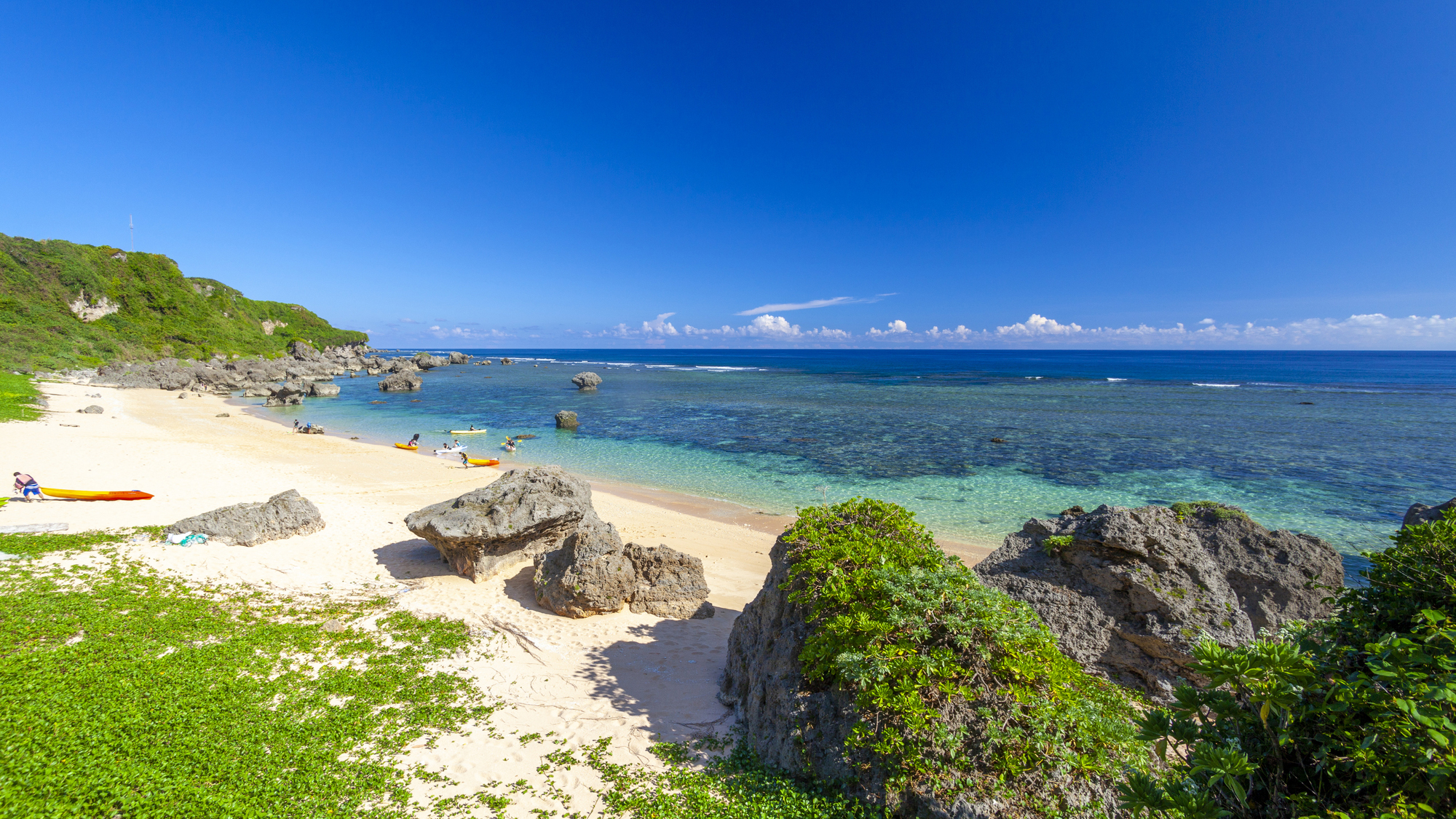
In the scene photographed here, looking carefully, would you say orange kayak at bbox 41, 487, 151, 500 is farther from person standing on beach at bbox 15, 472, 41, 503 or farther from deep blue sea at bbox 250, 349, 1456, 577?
deep blue sea at bbox 250, 349, 1456, 577

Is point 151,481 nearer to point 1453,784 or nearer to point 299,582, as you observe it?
point 299,582

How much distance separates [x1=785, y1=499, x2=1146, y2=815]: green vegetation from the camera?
424cm

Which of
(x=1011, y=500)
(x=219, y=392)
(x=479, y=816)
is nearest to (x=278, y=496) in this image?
(x=479, y=816)

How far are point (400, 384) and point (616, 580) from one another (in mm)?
63472

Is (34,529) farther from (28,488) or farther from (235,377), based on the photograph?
(235,377)

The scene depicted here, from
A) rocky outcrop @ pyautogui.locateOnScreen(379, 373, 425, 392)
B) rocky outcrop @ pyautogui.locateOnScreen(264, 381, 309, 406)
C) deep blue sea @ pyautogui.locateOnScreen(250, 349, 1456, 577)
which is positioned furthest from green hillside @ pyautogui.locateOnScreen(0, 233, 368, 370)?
rocky outcrop @ pyautogui.locateOnScreen(379, 373, 425, 392)

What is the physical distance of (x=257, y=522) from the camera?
12.8 metres

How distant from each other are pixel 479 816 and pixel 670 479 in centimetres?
1974

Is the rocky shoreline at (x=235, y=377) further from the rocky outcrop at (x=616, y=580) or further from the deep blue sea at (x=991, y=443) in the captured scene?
the rocky outcrop at (x=616, y=580)

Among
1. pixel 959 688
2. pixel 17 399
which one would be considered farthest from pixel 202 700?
pixel 17 399

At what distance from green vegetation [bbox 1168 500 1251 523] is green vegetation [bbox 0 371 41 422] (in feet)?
148

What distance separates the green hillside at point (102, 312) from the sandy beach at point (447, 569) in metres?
47.3

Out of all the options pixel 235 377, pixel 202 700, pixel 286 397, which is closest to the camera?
pixel 202 700

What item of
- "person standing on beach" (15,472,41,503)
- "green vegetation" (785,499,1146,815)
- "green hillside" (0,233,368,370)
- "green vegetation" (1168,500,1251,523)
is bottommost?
"person standing on beach" (15,472,41,503)
